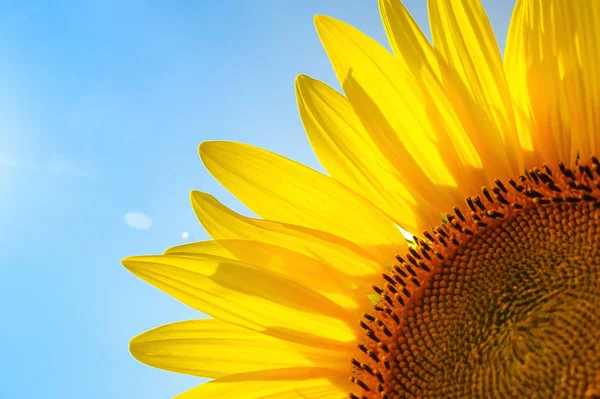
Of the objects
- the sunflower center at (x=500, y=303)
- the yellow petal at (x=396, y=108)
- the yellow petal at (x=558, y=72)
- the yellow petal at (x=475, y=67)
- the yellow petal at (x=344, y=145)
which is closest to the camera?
the sunflower center at (x=500, y=303)

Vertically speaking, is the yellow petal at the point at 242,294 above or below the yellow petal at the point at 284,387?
above

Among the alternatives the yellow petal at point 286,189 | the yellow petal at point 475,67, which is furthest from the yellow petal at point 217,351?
the yellow petal at point 475,67

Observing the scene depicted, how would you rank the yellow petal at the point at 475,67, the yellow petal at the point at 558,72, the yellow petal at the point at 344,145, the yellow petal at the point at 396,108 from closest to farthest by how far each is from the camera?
the yellow petal at the point at 558,72
the yellow petal at the point at 475,67
the yellow petal at the point at 396,108
the yellow petal at the point at 344,145

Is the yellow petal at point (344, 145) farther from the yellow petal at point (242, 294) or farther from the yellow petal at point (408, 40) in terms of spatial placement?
the yellow petal at point (242, 294)

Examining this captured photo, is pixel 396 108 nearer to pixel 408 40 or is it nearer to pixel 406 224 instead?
pixel 408 40

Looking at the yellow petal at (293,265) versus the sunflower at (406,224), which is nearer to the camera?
Result: the sunflower at (406,224)

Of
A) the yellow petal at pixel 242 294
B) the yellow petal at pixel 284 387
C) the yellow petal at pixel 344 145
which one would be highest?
the yellow petal at pixel 344 145

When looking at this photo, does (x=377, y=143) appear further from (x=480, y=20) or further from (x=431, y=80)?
(x=480, y=20)

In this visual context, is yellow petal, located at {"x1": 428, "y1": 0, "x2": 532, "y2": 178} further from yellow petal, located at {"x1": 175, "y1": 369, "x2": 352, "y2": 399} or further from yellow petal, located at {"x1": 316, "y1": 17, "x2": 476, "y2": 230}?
yellow petal, located at {"x1": 175, "y1": 369, "x2": 352, "y2": 399}
